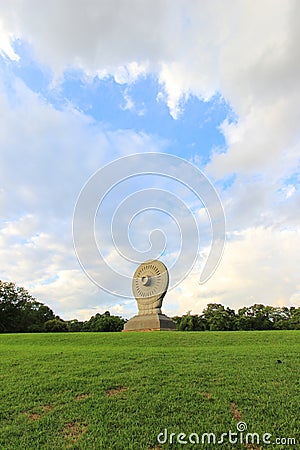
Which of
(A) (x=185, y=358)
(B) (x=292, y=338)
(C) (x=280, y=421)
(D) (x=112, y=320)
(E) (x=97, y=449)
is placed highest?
(D) (x=112, y=320)

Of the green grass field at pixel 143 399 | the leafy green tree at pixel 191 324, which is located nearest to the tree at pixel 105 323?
the leafy green tree at pixel 191 324

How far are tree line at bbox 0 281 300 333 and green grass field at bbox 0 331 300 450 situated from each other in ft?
92.2

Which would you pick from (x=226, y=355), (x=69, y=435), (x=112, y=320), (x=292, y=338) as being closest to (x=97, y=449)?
(x=69, y=435)

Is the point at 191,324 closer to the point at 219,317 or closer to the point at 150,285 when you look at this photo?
the point at 219,317

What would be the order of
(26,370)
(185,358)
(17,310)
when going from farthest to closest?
(17,310), (185,358), (26,370)

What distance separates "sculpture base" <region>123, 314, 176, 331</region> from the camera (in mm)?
24469

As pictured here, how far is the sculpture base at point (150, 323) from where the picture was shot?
24.5m

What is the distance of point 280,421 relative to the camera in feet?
17.0

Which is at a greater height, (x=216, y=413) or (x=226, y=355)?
(x=226, y=355)

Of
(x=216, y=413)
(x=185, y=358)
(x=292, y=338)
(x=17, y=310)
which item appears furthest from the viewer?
(x=17, y=310)

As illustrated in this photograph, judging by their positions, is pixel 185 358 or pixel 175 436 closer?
pixel 175 436

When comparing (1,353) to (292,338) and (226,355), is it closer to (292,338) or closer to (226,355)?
(226,355)

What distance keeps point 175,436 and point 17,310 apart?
39.3 meters

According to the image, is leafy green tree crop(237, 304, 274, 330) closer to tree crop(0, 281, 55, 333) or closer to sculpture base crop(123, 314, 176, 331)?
sculpture base crop(123, 314, 176, 331)
